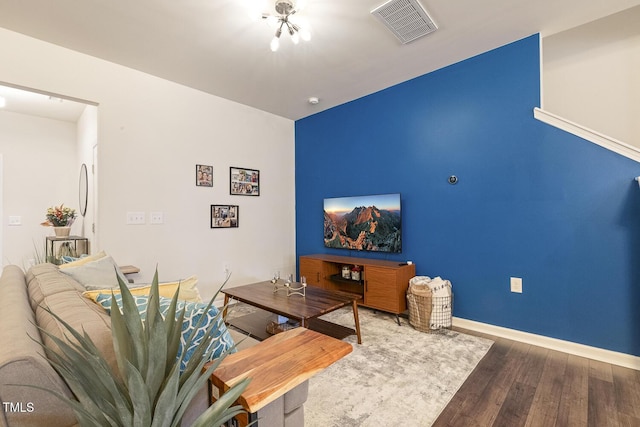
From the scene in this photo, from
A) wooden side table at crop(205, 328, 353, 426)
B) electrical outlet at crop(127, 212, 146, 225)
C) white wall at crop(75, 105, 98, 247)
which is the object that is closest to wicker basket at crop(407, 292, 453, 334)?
wooden side table at crop(205, 328, 353, 426)

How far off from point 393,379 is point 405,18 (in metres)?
2.70

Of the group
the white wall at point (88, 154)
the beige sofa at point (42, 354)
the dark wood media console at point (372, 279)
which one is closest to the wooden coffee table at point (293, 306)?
the dark wood media console at point (372, 279)

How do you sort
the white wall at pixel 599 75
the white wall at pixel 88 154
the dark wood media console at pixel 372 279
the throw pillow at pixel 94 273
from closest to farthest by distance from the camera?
the throw pillow at pixel 94 273 → the white wall at pixel 599 75 → the dark wood media console at pixel 372 279 → the white wall at pixel 88 154

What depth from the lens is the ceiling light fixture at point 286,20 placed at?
2.08 meters

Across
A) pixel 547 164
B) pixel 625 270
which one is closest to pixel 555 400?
pixel 625 270

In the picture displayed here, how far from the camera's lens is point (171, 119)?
335cm

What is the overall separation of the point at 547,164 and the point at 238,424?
9.67 feet

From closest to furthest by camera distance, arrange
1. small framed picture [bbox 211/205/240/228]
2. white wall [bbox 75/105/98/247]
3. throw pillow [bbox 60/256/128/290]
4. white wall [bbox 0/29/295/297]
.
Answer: throw pillow [bbox 60/256/128/290] < white wall [bbox 0/29/295/297] < white wall [bbox 75/105/98/247] < small framed picture [bbox 211/205/240/228]

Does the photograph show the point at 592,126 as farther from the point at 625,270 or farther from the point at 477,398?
the point at 477,398

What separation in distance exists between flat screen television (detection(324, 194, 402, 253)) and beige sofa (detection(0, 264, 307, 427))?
91.3 inches

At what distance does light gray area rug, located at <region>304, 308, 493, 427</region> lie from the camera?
5.42 ft

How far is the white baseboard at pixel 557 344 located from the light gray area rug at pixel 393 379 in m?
0.23

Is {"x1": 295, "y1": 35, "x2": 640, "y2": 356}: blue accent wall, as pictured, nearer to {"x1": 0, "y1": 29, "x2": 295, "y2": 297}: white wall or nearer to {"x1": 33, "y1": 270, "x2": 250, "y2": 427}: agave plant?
{"x1": 0, "y1": 29, "x2": 295, "y2": 297}: white wall

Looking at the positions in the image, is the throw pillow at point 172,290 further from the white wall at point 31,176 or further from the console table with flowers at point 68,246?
the white wall at point 31,176
